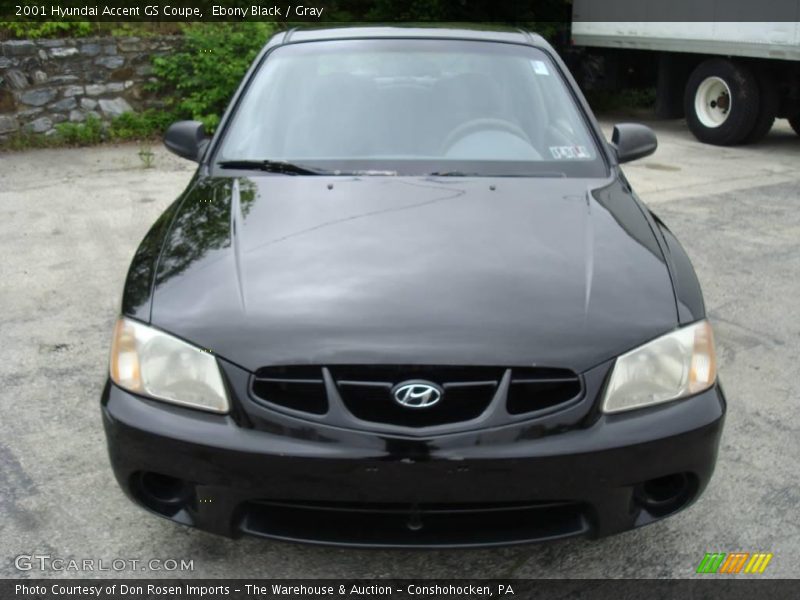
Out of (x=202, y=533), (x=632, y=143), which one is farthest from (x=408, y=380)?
(x=632, y=143)

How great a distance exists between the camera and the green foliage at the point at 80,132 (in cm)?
970

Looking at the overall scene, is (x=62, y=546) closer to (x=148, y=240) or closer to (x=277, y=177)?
(x=148, y=240)

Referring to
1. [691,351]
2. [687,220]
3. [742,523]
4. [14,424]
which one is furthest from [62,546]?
[687,220]

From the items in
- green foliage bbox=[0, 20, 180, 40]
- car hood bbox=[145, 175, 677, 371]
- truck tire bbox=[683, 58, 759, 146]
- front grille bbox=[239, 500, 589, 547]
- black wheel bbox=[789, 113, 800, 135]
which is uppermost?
car hood bbox=[145, 175, 677, 371]

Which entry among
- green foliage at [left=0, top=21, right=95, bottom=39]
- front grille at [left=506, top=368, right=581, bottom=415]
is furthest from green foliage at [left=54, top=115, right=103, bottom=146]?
front grille at [left=506, top=368, right=581, bottom=415]

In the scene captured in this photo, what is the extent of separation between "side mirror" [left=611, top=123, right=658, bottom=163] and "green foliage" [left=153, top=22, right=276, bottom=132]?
6.91 m

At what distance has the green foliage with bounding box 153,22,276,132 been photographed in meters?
9.98

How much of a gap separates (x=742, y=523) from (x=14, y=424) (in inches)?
110

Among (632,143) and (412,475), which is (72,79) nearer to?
(632,143)

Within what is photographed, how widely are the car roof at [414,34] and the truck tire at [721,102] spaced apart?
7027mm

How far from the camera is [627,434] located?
220 centimetres

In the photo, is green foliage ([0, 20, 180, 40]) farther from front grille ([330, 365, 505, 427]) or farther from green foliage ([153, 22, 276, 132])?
front grille ([330, 365, 505, 427])

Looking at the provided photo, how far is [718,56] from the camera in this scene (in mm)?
10648

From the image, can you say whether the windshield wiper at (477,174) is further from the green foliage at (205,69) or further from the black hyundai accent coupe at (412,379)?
the green foliage at (205,69)
